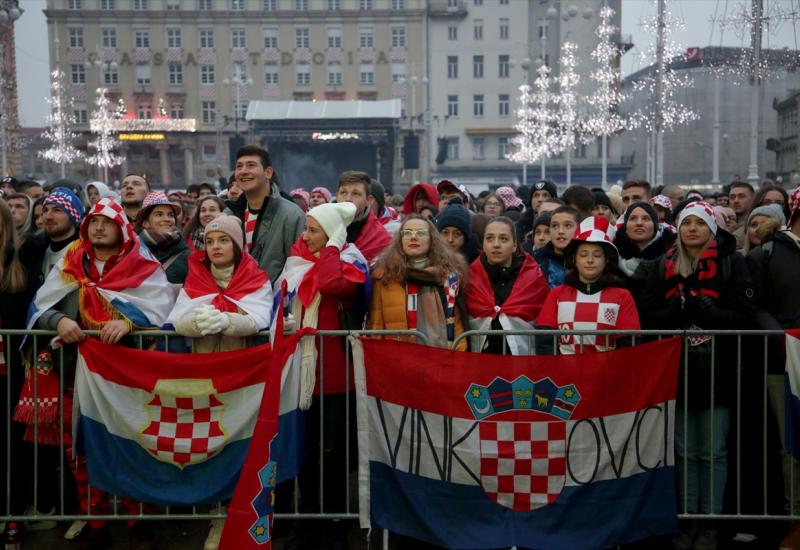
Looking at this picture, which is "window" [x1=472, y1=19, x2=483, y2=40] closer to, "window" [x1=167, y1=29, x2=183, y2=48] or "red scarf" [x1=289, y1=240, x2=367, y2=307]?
"window" [x1=167, y1=29, x2=183, y2=48]

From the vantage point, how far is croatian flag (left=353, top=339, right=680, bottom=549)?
16.0ft

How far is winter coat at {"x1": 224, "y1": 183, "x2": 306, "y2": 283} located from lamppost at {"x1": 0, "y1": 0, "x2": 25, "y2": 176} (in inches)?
700

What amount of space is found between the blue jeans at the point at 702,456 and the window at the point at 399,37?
7121cm

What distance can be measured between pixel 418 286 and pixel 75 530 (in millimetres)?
2630

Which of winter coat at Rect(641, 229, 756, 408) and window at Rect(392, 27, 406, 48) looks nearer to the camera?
winter coat at Rect(641, 229, 756, 408)

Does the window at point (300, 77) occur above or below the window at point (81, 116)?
above

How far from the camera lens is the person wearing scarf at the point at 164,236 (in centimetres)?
638

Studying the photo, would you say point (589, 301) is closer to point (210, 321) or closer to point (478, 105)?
point (210, 321)

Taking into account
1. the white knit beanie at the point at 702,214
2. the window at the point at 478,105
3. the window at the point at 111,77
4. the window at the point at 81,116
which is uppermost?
the window at the point at 111,77

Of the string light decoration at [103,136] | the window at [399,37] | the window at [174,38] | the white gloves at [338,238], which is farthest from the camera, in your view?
the window at [399,37]

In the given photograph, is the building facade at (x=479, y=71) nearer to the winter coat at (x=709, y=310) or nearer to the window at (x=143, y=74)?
the window at (x=143, y=74)

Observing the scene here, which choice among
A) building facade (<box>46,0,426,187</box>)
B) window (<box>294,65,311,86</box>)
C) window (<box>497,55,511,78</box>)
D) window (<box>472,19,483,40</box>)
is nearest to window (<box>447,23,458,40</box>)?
window (<box>472,19,483,40</box>)

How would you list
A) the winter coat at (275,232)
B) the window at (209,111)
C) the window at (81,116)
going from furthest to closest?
the window at (209,111) → the window at (81,116) → the winter coat at (275,232)

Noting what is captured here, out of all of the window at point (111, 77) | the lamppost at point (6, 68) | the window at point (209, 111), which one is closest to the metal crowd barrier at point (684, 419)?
the lamppost at point (6, 68)
